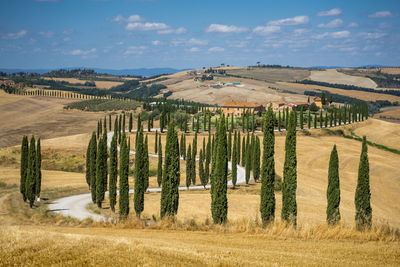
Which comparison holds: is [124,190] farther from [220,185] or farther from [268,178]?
[268,178]

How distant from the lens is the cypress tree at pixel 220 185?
30.7m

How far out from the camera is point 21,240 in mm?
13516

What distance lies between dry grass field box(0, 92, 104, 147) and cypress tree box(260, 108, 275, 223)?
9852 centimetres

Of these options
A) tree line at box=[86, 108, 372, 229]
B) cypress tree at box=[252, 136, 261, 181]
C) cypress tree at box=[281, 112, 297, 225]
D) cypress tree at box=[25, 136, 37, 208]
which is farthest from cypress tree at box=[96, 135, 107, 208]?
cypress tree at box=[252, 136, 261, 181]

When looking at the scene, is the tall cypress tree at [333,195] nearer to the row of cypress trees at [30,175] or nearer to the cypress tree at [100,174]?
the cypress tree at [100,174]

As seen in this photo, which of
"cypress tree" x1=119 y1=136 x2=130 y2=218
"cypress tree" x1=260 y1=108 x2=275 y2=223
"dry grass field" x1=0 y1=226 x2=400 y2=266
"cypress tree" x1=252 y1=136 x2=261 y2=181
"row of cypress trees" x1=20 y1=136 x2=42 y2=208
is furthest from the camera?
"cypress tree" x1=252 y1=136 x2=261 y2=181

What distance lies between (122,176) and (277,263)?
98.0ft


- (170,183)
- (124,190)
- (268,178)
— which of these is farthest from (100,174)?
(268,178)

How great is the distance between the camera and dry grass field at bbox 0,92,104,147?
124m

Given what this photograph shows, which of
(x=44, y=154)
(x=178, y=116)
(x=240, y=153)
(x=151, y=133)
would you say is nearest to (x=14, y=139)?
(x=44, y=154)

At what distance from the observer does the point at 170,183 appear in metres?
34.8

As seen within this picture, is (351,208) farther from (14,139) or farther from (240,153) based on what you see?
(14,139)

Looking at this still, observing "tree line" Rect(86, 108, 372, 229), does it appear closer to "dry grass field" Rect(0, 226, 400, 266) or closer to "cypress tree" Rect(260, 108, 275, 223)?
"cypress tree" Rect(260, 108, 275, 223)

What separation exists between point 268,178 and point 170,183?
30.8 feet
